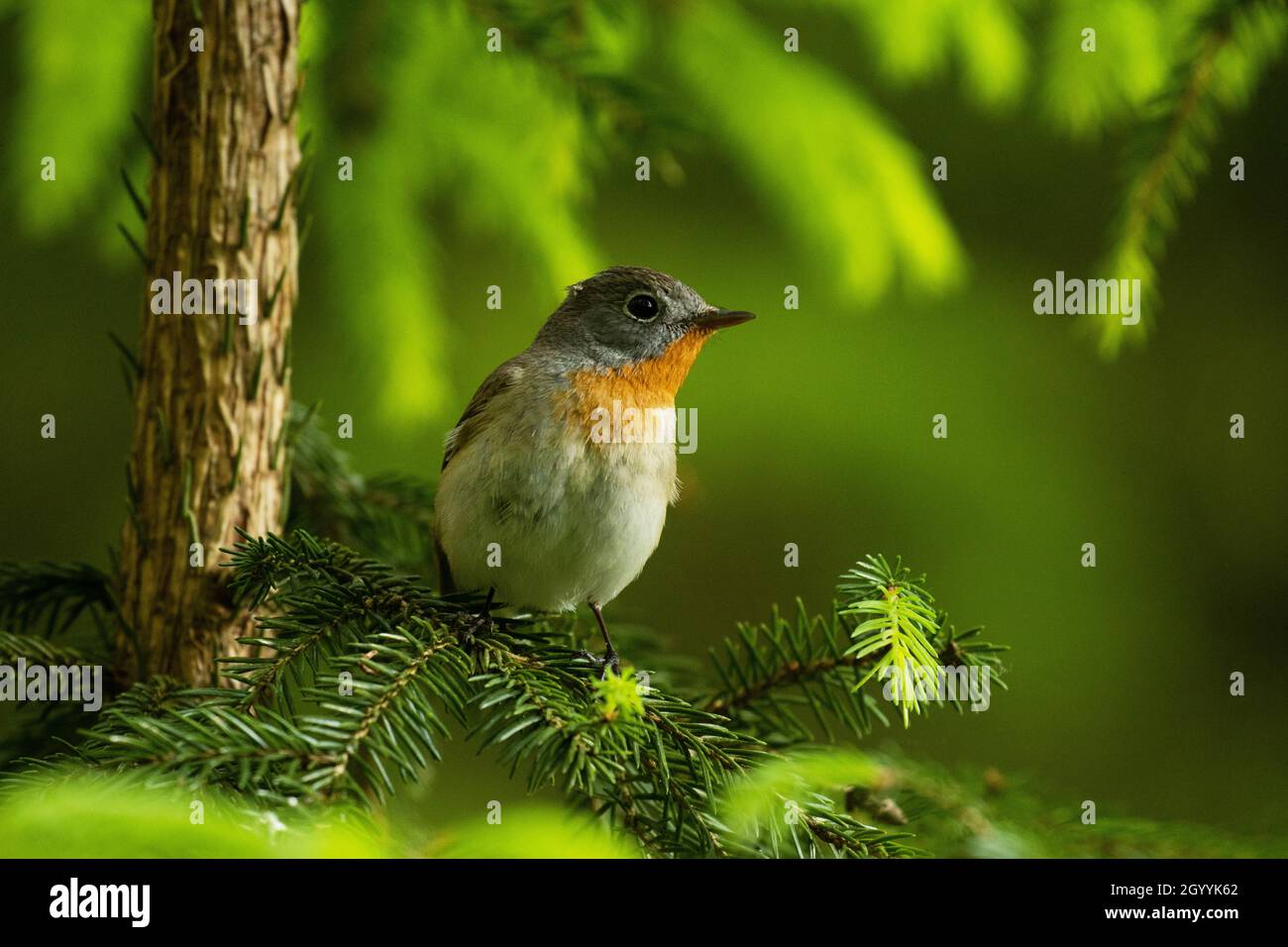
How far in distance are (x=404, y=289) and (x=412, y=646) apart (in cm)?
180

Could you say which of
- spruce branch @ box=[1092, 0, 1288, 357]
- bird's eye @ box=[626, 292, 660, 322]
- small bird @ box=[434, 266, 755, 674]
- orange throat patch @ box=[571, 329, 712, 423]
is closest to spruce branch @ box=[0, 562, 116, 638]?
small bird @ box=[434, 266, 755, 674]

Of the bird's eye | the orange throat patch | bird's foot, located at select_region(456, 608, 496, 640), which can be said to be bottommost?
bird's foot, located at select_region(456, 608, 496, 640)

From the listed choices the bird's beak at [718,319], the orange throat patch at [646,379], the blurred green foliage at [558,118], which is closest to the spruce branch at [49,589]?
the blurred green foliage at [558,118]

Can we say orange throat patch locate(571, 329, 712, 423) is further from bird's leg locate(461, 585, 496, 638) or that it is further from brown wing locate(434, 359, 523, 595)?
bird's leg locate(461, 585, 496, 638)

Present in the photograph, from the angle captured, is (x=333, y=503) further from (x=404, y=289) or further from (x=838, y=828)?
(x=838, y=828)

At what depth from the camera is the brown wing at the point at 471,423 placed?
2.98m

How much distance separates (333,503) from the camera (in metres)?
2.98

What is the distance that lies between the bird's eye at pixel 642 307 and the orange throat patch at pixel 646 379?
12cm

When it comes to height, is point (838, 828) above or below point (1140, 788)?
above

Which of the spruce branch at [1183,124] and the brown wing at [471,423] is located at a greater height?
the spruce branch at [1183,124]

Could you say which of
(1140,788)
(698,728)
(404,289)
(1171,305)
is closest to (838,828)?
(698,728)

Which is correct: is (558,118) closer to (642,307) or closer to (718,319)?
(642,307)

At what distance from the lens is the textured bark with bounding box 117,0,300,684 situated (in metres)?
2.26

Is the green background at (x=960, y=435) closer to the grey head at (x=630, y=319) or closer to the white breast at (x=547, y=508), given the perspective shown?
the grey head at (x=630, y=319)
